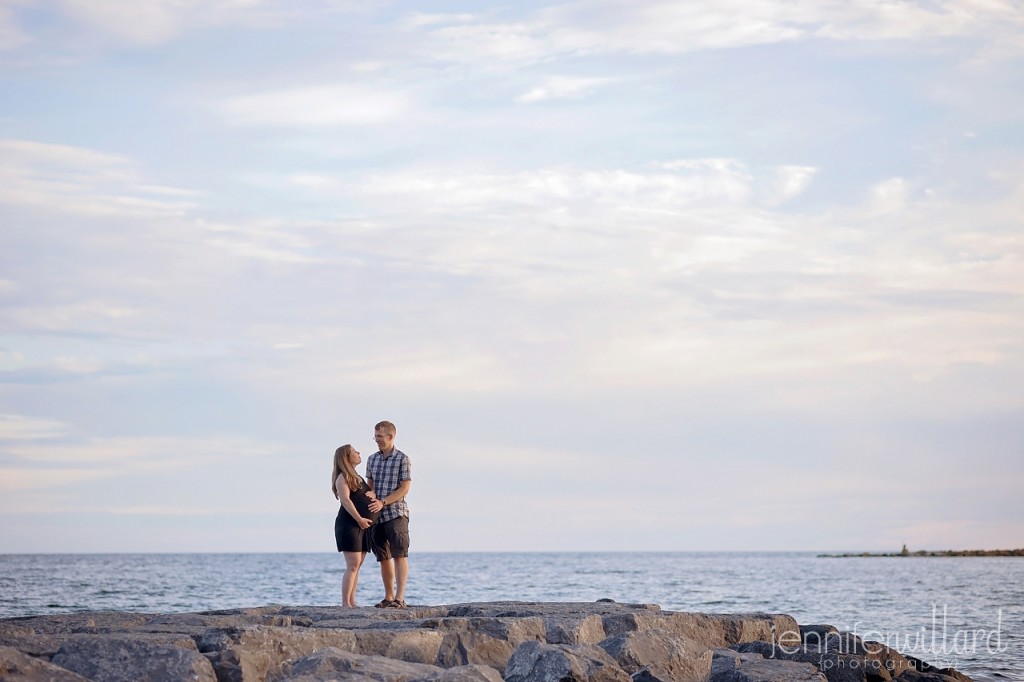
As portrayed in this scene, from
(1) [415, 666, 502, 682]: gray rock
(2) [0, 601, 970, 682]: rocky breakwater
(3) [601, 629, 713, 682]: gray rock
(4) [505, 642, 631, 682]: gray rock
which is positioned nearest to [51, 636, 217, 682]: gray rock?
(2) [0, 601, 970, 682]: rocky breakwater

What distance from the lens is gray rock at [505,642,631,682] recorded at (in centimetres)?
607

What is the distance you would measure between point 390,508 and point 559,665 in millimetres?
4349

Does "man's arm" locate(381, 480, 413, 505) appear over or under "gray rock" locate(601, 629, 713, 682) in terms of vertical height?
over

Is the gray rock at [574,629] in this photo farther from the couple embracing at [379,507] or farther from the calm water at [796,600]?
the calm water at [796,600]

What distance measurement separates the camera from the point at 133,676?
5.28 metres

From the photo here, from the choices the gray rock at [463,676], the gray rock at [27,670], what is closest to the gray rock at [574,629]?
the gray rock at [463,676]

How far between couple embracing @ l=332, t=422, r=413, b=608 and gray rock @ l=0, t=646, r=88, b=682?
512 centimetres

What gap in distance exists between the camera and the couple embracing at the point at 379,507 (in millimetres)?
10078

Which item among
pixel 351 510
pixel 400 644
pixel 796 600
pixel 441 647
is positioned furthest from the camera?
pixel 796 600

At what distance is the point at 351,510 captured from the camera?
10.0m

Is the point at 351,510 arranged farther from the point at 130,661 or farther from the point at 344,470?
the point at 130,661

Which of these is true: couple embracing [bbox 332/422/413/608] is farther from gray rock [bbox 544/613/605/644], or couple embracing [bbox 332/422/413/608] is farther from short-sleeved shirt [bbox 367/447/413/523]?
gray rock [bbox 544/613/605/644]

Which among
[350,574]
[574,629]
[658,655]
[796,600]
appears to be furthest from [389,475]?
[796,600]

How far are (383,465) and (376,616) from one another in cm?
210
